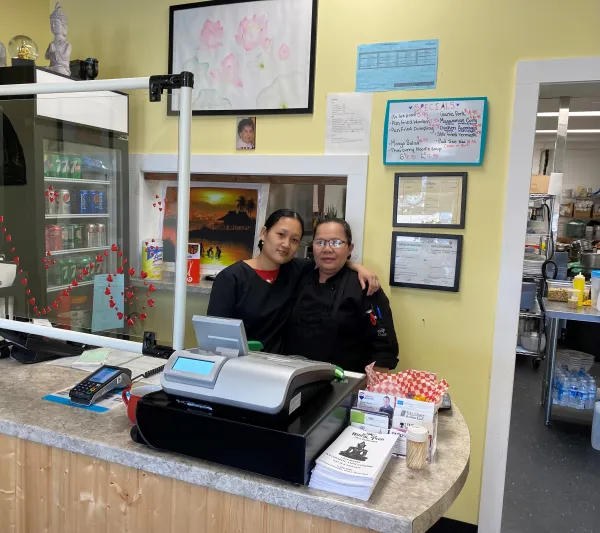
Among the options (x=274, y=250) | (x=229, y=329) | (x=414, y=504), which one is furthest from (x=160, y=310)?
(x=414, y=504)

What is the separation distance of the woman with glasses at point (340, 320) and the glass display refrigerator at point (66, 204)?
84 cm

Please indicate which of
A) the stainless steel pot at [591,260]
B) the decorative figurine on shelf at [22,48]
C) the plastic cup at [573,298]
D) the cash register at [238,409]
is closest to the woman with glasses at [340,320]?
the cash register at [238,409]

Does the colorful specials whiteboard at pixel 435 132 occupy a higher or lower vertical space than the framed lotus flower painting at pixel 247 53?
lower

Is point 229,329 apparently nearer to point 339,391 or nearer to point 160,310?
point 339,391

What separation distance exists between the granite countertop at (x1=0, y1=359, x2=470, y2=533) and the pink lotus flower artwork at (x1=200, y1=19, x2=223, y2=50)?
6.22 feet

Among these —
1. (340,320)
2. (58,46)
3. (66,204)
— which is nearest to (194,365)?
(66,204)

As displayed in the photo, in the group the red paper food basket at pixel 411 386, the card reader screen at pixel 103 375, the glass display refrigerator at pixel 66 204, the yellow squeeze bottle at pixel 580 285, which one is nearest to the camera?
the red paper food basket at pixel 411 386

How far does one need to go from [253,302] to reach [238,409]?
1.12 meters

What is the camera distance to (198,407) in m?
1.18

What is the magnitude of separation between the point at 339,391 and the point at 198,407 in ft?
1.24

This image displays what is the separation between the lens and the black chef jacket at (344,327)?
218cm

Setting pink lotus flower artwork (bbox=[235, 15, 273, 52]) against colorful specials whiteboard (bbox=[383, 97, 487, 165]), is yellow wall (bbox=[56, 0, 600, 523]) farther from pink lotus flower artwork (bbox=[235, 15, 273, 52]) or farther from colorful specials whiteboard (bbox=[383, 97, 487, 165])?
pink lotus flower artwork (bbox=[235, 15, 273, 52])

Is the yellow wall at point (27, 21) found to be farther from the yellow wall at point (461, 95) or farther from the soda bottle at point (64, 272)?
the soda bottle at point (64, 272)

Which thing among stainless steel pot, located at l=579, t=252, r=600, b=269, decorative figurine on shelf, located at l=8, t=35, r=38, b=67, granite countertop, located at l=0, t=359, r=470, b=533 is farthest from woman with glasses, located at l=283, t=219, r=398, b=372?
stainless steel pot, located at l=579, t=252, r=600, b=269
